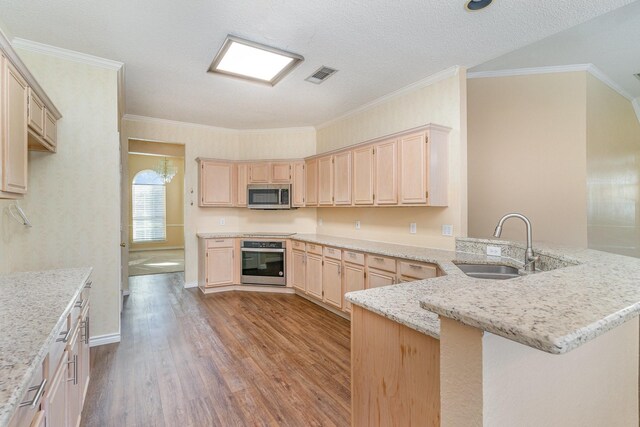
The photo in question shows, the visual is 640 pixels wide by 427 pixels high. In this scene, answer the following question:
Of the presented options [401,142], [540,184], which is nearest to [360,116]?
[401,142]

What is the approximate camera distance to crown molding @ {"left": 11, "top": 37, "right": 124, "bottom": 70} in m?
2.64

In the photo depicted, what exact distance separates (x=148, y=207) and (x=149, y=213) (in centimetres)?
19

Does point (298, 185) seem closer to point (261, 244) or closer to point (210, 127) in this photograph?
point (261, 244)

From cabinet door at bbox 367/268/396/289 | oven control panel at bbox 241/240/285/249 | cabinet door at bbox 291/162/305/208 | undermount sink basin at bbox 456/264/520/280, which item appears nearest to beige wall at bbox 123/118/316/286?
cabinet door at bbox 291/162/305/208

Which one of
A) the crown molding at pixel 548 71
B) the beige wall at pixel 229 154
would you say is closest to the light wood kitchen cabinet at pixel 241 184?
the beige wall at pixel 229 154

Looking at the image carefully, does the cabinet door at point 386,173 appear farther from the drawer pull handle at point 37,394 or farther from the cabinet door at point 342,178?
the drawer pull handle at point 37,394

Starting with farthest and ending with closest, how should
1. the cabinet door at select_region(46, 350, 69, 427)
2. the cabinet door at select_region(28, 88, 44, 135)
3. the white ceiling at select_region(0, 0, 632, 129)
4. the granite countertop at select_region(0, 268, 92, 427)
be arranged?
the white ceiling at select_region(0, 0, 632, 129)
the cabinet door at select_region(28, 88, 44, 135)
the cabinet door at select_region(46, 350, 69, 427)
the granite countertop at select_region(0, 268, 92, 427)

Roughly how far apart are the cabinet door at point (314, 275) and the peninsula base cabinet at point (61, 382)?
260cm

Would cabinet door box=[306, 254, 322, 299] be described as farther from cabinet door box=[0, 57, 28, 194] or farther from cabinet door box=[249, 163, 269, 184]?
cabinet door box=[0, 57, 28, 194]

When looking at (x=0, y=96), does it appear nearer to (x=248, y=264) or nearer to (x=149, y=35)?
(x=149, y=35)

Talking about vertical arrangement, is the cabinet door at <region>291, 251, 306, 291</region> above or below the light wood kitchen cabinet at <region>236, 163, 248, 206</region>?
below

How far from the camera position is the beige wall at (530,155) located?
11.4ft

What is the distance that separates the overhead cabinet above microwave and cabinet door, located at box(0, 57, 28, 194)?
120 inches

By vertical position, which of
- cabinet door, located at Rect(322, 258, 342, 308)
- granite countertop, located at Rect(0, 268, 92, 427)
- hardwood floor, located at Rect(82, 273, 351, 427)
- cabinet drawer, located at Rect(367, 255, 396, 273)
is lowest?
hardwood floor, located at Rect(82, 273, 351, 427)
